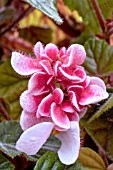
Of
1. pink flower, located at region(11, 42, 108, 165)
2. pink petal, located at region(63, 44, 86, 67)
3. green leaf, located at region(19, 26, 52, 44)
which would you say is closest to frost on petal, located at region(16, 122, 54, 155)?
pink flower, located at region(11, 42, 108, 165)

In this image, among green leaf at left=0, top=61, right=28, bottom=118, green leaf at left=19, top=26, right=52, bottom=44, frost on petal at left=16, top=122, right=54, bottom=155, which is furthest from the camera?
green leaf at left=19, top=26, right=52, bottom=44

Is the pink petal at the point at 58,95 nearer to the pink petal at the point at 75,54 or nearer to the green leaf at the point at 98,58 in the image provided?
the pink petal at the point at 75,54

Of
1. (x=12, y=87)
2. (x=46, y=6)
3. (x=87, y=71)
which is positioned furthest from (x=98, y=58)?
(x=46, y=6)

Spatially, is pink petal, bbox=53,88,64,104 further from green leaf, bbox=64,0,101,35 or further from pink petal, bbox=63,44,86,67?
green leaf, bbox=64,0,101,35

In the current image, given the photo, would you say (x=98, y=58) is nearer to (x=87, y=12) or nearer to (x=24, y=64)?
(x=87, y=12)


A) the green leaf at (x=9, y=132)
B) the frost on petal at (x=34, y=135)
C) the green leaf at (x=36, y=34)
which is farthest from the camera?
the green leaf at (x=36, y=34)

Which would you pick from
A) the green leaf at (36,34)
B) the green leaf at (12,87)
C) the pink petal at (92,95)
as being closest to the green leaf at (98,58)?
the green leaf at (12,87)

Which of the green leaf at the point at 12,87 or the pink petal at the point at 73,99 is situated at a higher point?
the pink petal at the point at 73,99
